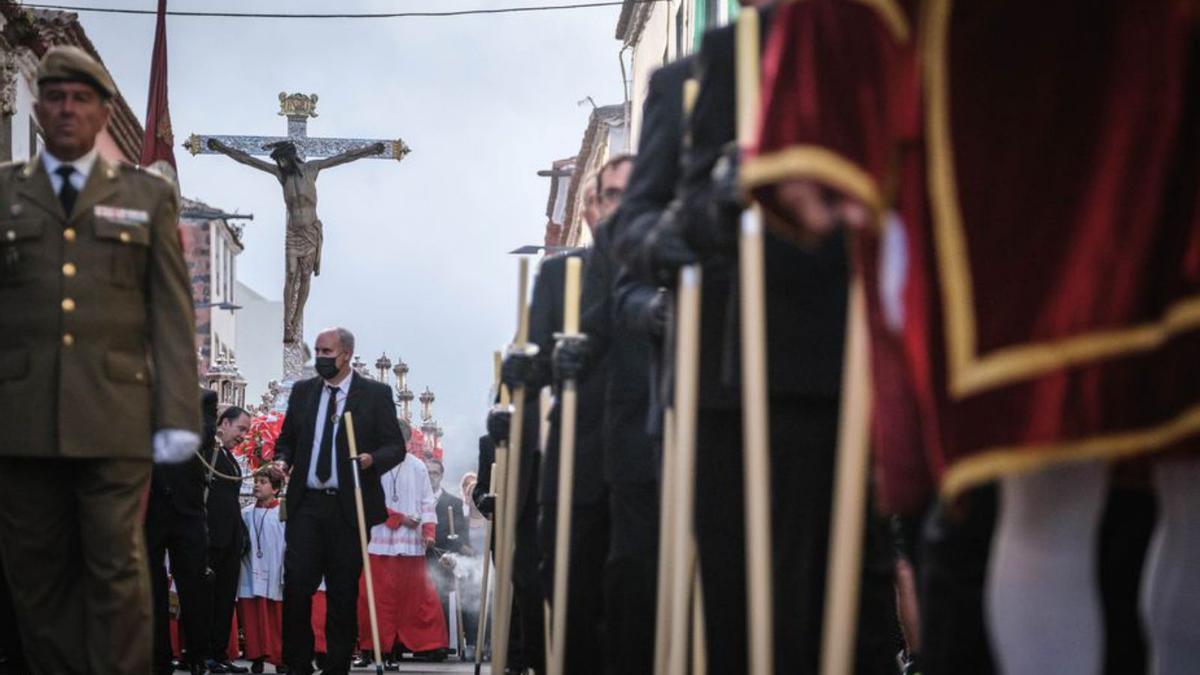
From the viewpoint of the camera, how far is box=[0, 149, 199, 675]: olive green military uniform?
635 cm

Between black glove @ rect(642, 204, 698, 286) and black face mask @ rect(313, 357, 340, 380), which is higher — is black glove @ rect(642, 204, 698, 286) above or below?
below

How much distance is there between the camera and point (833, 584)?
3.08 m

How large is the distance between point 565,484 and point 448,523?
56.1ft

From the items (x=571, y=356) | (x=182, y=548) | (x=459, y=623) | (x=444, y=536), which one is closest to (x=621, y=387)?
(x=571, y=356)

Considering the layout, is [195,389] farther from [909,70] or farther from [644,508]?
[909,70]

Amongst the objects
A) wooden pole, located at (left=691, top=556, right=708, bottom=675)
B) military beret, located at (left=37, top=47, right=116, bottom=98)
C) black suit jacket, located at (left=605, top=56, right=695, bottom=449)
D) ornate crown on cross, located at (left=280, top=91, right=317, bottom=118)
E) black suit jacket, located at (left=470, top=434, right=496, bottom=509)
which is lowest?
wooden pole, located at (left=691, top=556, right=708, bottom=675)

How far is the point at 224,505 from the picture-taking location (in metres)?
15.3

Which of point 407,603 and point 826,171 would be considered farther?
point 407,603

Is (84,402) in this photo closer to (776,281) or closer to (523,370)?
(523,370)

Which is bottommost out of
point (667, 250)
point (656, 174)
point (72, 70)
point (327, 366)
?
point (667, 250)

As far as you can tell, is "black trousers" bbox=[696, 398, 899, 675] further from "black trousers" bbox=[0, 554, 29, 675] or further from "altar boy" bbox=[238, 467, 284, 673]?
"altar boy" bbox=[238, 467, 284, 673]

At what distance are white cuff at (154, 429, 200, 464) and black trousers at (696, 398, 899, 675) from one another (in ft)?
7.61

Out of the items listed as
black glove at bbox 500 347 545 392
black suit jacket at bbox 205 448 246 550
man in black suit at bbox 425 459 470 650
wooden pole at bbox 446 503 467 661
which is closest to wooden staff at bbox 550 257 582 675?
black glove at bbox 500 347 545 392

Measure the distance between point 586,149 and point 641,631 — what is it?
4093 centimetres
